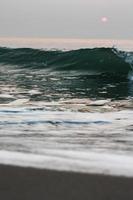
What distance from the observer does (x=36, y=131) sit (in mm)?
3447

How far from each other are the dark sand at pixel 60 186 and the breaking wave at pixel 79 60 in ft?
38.3

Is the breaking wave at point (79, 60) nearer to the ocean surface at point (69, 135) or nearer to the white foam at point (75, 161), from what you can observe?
the ocean surface at point (69, 135)

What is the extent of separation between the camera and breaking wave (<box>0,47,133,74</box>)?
48.7 ft

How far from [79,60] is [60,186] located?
594 inches

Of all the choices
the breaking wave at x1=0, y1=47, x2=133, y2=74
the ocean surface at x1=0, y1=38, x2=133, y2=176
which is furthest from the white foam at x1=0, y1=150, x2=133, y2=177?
the breaking wave at x1=0, y1=47, x2=133, y2=74

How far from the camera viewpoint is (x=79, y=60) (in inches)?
657

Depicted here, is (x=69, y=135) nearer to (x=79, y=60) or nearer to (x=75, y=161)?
(x=75, y=161)

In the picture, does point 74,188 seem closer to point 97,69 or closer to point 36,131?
point 36,131

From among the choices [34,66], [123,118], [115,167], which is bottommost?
[34,66]

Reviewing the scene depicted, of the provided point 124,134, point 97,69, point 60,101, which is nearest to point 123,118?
point 124,134

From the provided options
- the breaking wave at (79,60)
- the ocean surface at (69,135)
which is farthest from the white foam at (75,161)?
the breaking wave at (79,60)

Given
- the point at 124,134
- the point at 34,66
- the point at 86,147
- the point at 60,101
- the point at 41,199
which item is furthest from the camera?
the point at 34,66

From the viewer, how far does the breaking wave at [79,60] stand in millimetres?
14857

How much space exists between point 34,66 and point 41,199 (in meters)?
14.5
